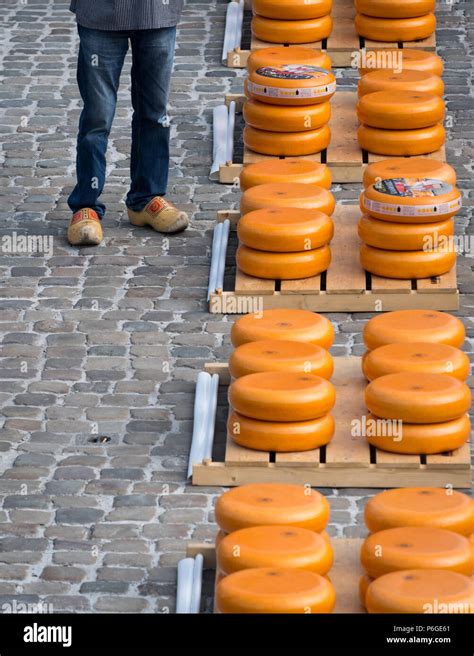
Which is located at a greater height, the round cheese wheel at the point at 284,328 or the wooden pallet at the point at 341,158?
the round cheese wheel at the point at 284,328

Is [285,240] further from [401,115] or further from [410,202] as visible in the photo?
[401,115]

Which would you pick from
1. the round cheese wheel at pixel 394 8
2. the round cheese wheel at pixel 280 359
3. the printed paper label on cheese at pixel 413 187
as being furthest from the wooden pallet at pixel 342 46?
the round cheese wheel at pixel 280 359

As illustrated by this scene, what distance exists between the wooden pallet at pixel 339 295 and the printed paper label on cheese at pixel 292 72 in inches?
73.2

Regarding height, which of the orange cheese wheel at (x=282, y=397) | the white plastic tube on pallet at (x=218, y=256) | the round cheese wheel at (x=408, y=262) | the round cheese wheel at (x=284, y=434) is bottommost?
the white plastic tube on pallet at (x=218, y=256)

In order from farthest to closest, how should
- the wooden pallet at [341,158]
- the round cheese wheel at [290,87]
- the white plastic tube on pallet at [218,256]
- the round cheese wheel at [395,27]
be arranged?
the round cheese wheel at [395,27], the wooden pallet at [341,158], the round cheese wheel at [290,87], the white plastic tube on pallet at [218,256]

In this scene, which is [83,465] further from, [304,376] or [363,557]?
[363,557]

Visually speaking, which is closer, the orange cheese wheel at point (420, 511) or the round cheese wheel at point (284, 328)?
the orange cheese wheel at point (420, 511)

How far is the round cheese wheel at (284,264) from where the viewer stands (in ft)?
26.4

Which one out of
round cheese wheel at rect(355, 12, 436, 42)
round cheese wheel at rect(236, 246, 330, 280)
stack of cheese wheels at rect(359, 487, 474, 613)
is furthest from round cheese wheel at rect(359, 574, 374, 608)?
round cheese wheel at rect(355, 12, 436, 42)

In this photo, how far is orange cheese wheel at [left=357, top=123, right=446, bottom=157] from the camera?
928 centimetres

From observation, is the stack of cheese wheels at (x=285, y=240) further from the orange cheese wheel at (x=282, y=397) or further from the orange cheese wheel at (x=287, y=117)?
the orange cheese wheel at (x=282, y=397)

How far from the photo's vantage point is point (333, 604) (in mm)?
5320

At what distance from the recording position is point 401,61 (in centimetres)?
1027

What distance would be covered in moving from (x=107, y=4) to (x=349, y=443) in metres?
3.08
